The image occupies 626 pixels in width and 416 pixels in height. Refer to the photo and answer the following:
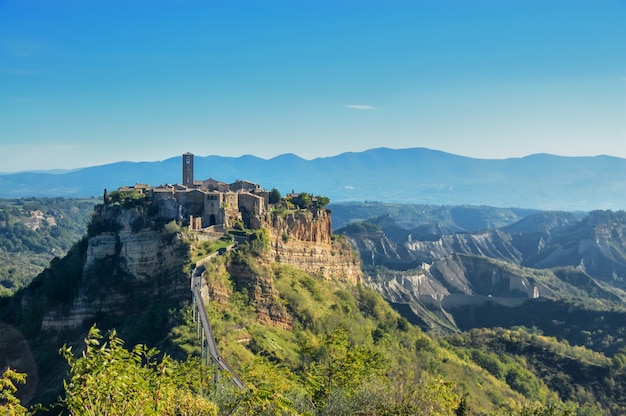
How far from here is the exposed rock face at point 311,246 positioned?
169 feet

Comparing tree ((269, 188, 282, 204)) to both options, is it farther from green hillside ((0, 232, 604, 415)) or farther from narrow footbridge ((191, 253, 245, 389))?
narrow footbridge ((191, 253, 245, 389))

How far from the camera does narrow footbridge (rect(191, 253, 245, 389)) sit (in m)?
30.8

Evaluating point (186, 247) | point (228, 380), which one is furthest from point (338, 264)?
point (228, 380)

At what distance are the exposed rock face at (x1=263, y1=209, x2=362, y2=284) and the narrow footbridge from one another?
33.5ft

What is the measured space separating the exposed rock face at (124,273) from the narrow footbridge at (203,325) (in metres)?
1.91

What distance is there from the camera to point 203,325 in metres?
34.6

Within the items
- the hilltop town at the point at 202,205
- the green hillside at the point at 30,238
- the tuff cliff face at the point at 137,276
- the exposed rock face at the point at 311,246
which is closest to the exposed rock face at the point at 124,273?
the tuff cliff face at the point at 137,276

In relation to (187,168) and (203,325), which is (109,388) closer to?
(203,325)

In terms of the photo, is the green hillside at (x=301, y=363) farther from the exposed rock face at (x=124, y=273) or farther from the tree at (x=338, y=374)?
the exposed rock face at (x=124, y=273)

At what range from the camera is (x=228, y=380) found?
19.3 metres

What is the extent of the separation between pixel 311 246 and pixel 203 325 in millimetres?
22471

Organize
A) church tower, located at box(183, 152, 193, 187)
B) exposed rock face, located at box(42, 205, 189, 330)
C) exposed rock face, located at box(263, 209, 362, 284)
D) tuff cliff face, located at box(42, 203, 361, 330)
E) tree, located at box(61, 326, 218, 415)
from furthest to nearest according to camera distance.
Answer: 1. church tower, located at box(183, 152, 193, 187)
2. exposed rock face, located at box(263, 209, 362, 284)
3. exposed rock face, located at box(42, 205, 189, 330)
4. tuff cliff face, located at box(42, 203, 361, 330)
5. tree, located at box(61, 326, 218, 415)

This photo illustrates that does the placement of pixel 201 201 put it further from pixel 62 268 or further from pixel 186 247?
pixel 62 268

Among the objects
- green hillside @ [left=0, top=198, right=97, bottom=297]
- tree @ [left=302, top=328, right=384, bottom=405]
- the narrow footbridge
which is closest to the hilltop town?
the narrow footbridge
